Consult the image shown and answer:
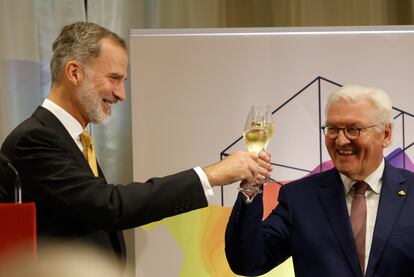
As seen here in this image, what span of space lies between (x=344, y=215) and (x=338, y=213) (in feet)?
0.09

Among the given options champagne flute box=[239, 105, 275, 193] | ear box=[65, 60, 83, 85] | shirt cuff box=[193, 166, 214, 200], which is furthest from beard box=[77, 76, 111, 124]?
champagne flute box=[239, 105, 275, 193]

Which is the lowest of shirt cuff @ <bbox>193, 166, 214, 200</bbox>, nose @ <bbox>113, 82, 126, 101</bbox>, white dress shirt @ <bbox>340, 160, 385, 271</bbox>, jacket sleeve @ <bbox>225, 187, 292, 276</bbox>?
jacket sleeve @ <bbox>225, 187, 292, 276</bbox>

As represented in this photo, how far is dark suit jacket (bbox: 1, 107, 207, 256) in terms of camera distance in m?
2.10

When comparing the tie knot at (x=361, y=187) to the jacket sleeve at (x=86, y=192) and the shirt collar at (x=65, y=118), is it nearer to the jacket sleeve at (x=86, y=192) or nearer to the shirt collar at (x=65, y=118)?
the jacket sleeve at (x=86, y=192)

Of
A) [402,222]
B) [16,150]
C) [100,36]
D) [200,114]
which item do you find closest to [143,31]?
[200,114]

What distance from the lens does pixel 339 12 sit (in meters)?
3.96

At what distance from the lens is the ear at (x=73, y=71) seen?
7.72ft

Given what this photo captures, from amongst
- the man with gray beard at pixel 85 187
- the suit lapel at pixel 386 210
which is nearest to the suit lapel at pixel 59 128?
the man with gray beard at pixel 85 187

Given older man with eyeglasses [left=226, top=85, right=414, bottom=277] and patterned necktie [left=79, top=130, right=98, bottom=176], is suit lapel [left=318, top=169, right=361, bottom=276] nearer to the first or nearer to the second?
older man with eyeglasses [left=226, top=85, right=414, bottom=277]

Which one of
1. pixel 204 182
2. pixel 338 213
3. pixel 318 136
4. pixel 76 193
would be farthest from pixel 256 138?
pixel 318 136

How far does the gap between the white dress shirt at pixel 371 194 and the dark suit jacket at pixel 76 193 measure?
23.0 inches

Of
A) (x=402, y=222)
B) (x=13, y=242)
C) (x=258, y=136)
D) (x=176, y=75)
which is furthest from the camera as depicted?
(x=176, y=75)

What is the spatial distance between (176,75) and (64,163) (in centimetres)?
123

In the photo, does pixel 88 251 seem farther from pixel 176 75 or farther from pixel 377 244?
pixel 176 75
